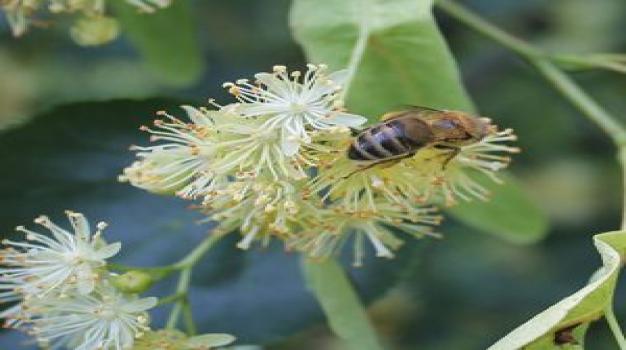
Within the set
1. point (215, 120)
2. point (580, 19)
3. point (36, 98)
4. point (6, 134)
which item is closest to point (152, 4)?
point (6, 134)

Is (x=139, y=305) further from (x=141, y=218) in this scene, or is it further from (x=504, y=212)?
(x=504, y=212)

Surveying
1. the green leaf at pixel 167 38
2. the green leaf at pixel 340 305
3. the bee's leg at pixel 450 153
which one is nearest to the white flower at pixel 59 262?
the green leaf at pixel 340 305

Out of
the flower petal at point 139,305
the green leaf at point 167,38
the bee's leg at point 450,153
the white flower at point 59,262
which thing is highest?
the green leaf at point 167,38

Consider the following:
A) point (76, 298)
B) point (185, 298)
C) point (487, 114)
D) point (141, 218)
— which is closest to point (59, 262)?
point (76, 298)

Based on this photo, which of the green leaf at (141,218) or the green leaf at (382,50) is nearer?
the green leaf at (382,50)

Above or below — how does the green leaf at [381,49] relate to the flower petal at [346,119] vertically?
above

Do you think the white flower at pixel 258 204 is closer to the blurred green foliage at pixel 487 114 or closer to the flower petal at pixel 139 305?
the flower petal at pixel 139 305
